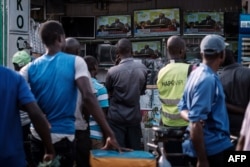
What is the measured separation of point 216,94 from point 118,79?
292cm

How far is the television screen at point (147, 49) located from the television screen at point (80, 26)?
1125 mm

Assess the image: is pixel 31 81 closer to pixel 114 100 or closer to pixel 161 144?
pixel 161 144

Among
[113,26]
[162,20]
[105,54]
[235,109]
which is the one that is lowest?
[235,109]

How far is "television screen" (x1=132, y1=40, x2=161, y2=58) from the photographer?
498 inches

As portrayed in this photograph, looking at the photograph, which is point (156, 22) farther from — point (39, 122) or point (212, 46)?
point (39, 122)

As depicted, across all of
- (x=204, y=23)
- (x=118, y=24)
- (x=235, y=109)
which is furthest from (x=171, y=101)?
(x=118, y=24)

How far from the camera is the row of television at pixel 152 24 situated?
12.3 m

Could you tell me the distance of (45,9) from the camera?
13.0m

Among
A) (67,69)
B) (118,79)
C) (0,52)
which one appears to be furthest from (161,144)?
A: (0,52)

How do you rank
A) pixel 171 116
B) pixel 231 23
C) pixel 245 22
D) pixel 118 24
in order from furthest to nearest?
pixel 118 24 < pixel 231 23 < pixel 245 22 < pixel 171 116

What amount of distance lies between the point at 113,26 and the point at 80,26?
0.83 m

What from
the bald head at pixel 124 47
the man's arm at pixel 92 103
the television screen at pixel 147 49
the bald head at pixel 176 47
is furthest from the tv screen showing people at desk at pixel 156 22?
the man's arm at pixel 92 103

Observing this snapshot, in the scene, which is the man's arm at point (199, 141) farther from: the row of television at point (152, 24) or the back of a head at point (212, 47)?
the row of television at point (152, 24)

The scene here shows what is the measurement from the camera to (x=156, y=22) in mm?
12617
